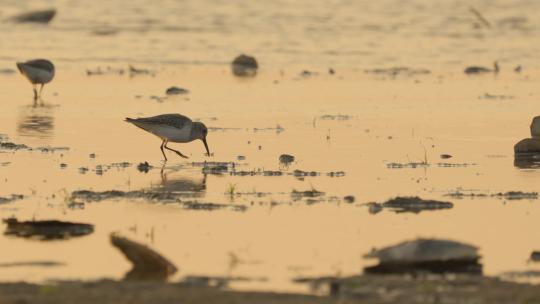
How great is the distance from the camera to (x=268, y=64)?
2881 cm

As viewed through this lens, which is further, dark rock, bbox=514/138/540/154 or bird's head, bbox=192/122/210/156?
bird's head, bbox=192/122/210/156

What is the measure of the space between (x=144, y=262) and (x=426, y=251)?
80.1 inches

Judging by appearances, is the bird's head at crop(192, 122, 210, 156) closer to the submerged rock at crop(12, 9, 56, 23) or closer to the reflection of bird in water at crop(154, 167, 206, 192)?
the reflection of bird in water at crop(154, 167, 206, 192)

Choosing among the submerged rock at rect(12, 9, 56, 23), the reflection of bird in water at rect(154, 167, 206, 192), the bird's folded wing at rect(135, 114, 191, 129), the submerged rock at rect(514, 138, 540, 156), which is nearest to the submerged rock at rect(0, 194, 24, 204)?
the reflection of bird in water at rect(154, 167, 206, 192)

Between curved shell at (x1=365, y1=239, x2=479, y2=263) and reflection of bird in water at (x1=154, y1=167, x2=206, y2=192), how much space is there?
3967 mm

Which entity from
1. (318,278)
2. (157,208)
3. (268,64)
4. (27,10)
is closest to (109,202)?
(157,208)

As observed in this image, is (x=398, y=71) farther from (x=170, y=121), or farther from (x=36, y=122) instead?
(x=170, y=121)

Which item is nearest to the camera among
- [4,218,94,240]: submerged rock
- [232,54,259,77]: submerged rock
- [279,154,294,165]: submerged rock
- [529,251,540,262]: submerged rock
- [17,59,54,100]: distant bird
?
[529,251,540,262]: submerged rock

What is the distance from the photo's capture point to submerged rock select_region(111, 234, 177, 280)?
10898 mm

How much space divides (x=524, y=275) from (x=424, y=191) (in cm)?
390

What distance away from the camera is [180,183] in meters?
15.4

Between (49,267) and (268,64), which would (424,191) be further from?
(268,64)

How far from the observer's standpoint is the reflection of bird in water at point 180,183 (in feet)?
49.0

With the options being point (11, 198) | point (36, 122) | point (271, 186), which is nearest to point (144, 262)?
point (11, 198)
